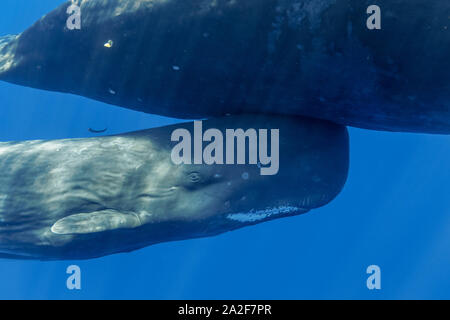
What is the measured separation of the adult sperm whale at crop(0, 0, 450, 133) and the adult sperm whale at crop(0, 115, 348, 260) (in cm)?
52

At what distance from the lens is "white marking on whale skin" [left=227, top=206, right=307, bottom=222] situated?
4785mm

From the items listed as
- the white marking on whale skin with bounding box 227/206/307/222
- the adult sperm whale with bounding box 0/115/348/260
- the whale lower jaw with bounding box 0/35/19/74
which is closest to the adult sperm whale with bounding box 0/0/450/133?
the whale lower jaw with bounding box 0/35/19/74

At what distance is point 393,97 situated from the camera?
4.25 meters

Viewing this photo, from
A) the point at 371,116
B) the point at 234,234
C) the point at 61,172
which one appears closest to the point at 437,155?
the point at 234,234

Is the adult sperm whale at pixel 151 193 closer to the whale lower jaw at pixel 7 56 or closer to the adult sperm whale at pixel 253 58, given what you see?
the adult sperm whale at pixel 253 58

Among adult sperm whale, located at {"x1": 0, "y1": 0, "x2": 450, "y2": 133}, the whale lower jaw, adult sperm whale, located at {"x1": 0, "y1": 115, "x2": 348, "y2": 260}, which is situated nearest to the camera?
adult sperm whale, located at {"x1": 0, "y1": 0, "x2": 450, "y2": 133}

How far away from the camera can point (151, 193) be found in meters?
4.89

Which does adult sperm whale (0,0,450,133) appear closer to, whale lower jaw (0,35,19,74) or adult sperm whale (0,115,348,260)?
whale lower jaw (0,35,19,74)

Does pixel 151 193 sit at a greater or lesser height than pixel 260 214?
greater

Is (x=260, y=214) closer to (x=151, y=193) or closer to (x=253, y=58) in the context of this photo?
(x=151, y=193)

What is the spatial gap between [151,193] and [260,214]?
4.61 feet

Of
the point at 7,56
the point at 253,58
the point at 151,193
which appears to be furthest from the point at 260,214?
the point at 7,56

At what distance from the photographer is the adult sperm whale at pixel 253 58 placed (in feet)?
12.6

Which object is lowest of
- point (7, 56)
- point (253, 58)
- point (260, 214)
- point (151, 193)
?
point (260, 214)
